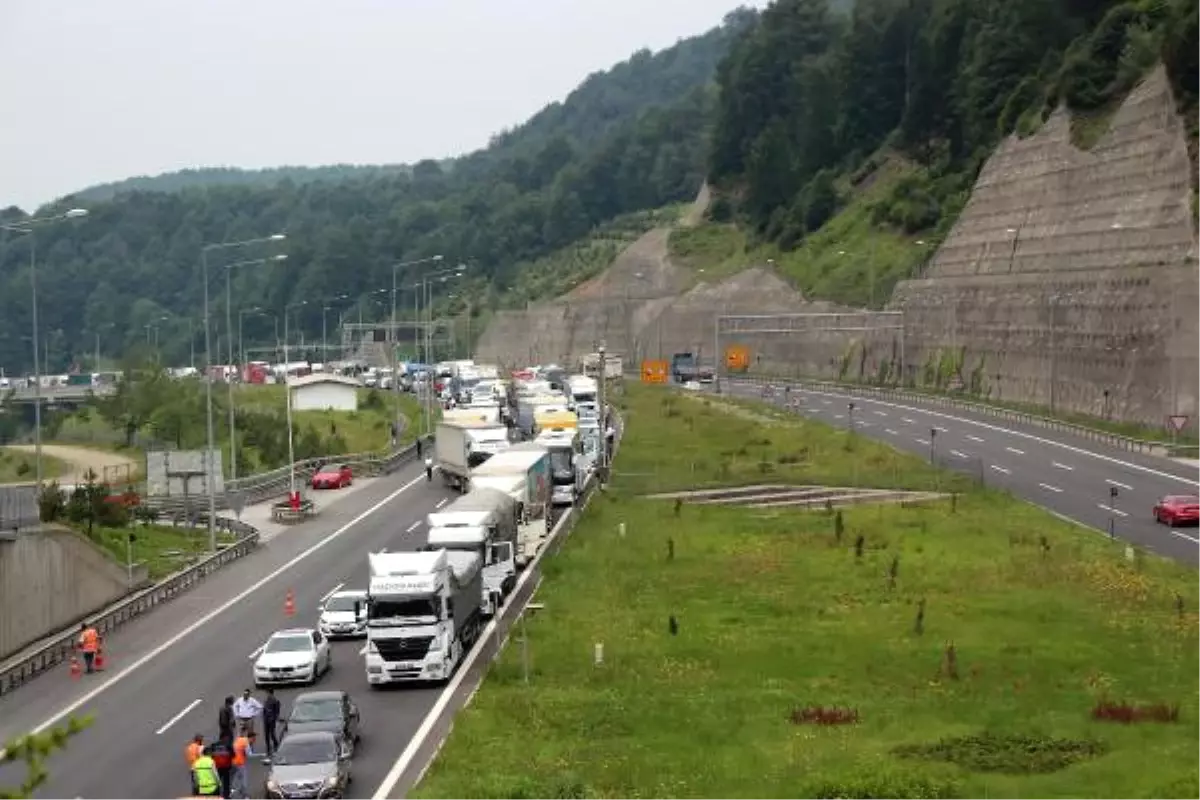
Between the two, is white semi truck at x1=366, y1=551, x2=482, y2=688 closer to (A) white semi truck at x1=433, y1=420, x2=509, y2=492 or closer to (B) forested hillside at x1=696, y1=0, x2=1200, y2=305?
(A) white semi truck at x1=433, y1=420, x2=509, y2=492

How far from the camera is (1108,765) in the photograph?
26391mm

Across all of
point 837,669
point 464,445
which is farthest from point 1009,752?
point 464,445

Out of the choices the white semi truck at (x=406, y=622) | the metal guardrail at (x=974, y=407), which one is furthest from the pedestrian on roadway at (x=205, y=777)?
the metal guardrail at (x=974, y=407)

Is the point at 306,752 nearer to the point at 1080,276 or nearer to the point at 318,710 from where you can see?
the point at 318,710

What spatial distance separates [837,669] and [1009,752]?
8.16m

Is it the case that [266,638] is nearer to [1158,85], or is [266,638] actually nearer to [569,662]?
[569,662]

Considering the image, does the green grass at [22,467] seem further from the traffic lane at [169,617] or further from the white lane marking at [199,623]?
the white lane marking at [199,623]

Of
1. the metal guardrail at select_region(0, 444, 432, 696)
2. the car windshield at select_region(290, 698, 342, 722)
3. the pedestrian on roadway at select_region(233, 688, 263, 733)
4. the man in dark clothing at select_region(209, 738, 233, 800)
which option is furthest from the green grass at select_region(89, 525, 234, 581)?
the man in dark clothing at select_region(209, 738, 233, 800)

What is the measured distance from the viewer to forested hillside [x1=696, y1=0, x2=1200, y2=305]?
106875 millimetres

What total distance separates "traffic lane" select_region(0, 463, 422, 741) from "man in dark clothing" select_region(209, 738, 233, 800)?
5974mm

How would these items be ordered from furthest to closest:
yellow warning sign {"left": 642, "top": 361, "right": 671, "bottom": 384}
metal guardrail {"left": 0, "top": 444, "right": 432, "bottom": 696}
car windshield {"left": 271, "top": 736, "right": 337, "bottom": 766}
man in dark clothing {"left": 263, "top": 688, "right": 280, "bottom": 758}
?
yellow warning sign {"left": 642, "top": 361, "right": 671, "bottom": 384}, metal guardrail {"left": 0, "top": 444, "right": 432, "bottom": 696}, man in dark clothing {"left": 263, "top": 688, "right": 280, "bottom": 758}, car windshield {"left": 271, "top": 736, "right": 337, "bottom": 766}

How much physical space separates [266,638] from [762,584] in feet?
44.1

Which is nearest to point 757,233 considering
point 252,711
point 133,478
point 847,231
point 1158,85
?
point 847,231

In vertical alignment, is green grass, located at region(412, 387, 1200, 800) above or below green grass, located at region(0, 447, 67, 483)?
above
